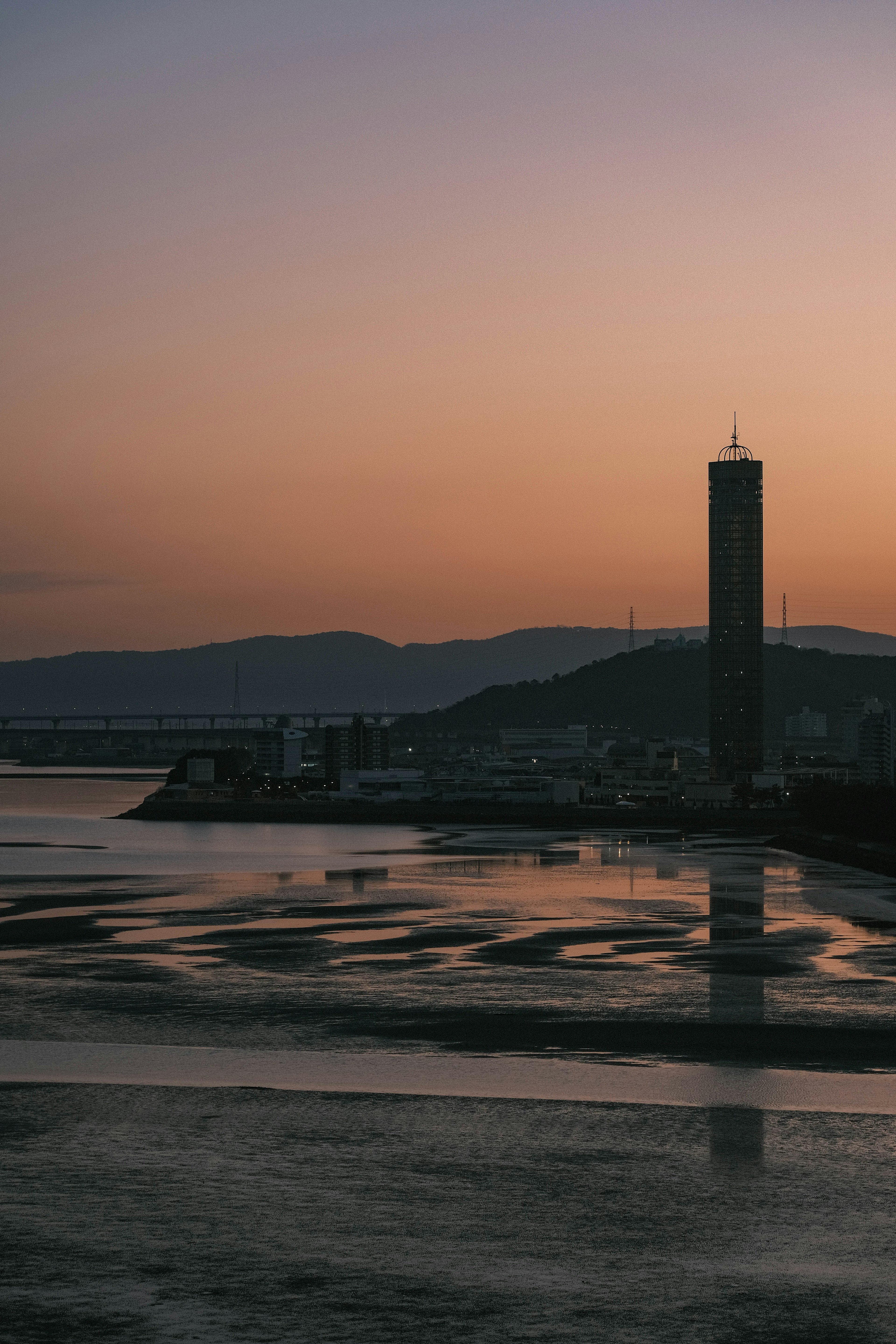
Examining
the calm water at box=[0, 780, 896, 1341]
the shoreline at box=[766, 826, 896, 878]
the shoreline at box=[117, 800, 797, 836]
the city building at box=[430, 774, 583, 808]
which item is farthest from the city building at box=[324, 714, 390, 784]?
the calm water at box=[0, 780, 896, 1341]

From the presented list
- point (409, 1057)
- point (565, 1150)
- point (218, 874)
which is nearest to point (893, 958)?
point (409, 1057)

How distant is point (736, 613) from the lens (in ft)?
629

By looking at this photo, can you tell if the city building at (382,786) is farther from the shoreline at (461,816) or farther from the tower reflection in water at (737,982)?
the tower reflection in water at (737,982)

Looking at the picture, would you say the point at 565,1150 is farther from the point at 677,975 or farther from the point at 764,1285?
the point at 677,975

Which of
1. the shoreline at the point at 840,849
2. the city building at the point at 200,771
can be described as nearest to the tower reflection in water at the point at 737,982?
the shoreline at the point at 840,849

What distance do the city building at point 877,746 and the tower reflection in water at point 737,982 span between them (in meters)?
130

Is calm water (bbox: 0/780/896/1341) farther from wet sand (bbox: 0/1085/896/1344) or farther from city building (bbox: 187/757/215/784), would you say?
city building (bbox: 187/757/215/784)

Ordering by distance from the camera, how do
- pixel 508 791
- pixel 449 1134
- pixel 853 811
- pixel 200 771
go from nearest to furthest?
pixel 449 1134 → pixel 853 811 → pixel 508 791 → pixel 200 771

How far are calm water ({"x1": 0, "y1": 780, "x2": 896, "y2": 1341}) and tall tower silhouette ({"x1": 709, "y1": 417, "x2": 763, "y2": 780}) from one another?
166 metres

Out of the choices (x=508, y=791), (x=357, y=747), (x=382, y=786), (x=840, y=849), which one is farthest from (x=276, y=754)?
(x=840, y=849)

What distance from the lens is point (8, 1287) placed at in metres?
7.29

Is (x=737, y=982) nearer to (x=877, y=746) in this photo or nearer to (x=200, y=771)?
(x=200, y=771)

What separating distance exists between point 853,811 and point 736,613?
134480 millimetres

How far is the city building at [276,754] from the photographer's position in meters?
181
